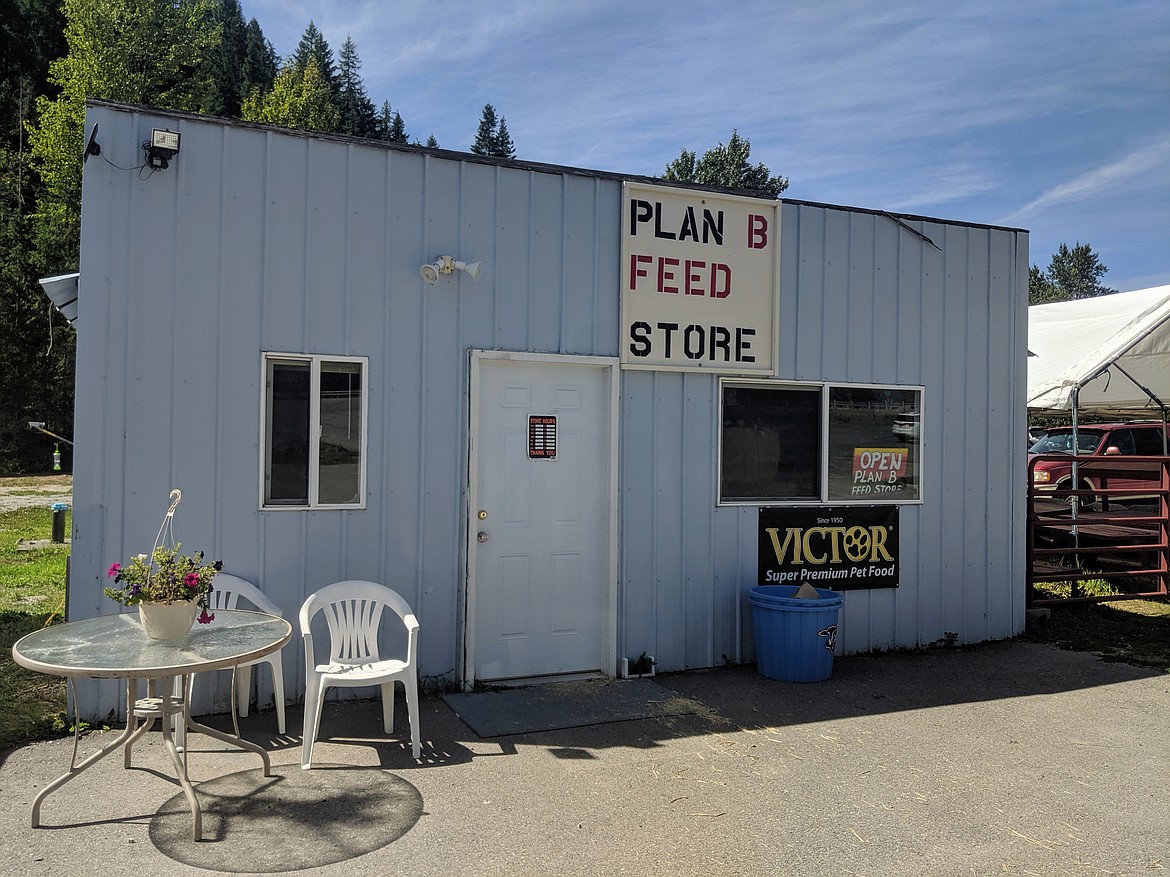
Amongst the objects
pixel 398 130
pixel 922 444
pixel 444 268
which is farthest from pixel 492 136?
pixel 444 268

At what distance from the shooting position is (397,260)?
17.8ft

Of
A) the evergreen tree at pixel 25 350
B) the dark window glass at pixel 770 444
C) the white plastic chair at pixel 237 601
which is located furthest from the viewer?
the evergreen tree at pixel 25 350

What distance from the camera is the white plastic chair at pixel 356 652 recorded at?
440cm

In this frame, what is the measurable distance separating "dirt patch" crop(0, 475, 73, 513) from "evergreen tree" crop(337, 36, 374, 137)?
993 inches

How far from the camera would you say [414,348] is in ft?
17.9

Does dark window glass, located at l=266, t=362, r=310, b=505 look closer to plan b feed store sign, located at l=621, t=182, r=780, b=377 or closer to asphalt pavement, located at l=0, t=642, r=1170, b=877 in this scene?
asphalt pavement, located at l=0, t=642, r=1170, b=877

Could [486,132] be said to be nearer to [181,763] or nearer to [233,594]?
[233,594]

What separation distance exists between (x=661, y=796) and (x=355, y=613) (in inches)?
82.0

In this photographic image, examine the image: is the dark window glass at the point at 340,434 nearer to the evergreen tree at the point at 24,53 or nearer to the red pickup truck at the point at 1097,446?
the red pickup truck at the point at 1097,446

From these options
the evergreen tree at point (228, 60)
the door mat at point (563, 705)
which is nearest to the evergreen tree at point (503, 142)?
the evergreen tree at point (228, 60)

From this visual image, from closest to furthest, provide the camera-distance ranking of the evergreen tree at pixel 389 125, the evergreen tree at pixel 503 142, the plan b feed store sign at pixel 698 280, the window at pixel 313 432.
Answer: the window at pixel 313 432 → the plan b feed store sign at pixel 698 280 → the evergreen tree at pixel 389 125 → the evergreen tree at pixel 503 142

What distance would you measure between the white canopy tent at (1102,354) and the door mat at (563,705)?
6484 millimetres

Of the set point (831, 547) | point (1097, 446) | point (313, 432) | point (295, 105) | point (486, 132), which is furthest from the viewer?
point (486, 132)

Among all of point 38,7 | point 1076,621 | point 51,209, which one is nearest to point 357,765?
point 1076,621
